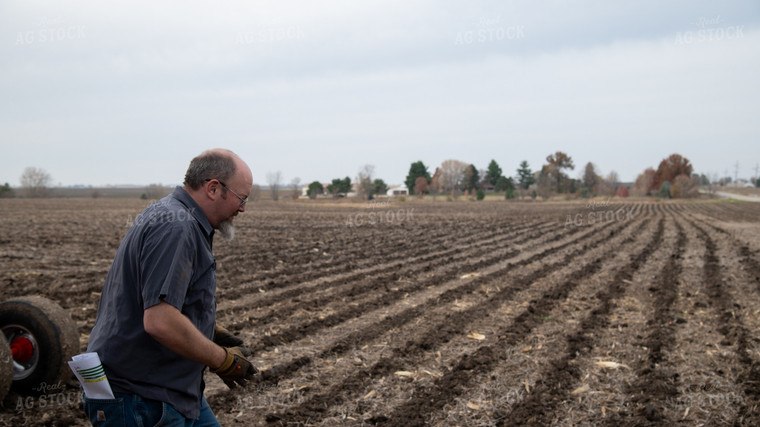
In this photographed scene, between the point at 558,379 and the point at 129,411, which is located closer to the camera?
the point at 129,411

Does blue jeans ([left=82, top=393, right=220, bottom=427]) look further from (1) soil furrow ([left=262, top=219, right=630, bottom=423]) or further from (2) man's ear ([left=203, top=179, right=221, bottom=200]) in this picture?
(1) soil furrow ([left=262, top=219, right=630, bottom=423])

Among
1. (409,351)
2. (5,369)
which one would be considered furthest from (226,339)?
(409,351)

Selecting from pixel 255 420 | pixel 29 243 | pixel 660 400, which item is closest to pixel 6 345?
pixel 255 420

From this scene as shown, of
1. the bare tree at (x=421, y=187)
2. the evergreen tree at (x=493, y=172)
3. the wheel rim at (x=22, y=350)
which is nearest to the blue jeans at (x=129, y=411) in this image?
the wheel rim at (x=22, y=350)

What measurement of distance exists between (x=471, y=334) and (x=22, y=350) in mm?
5139

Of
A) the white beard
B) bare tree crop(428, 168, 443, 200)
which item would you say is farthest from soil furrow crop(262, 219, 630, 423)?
bare tree crop(428, 168, 443, 200)

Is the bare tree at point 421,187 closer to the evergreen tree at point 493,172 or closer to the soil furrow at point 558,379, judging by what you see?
the evergreen tree at point 493,172

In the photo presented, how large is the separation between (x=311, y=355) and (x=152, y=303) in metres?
4.17

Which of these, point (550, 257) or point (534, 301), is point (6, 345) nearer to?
point (534, 301)

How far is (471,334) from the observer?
6.77 metres

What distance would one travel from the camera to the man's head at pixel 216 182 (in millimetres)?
2318

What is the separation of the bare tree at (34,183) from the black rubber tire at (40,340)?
9123 cm

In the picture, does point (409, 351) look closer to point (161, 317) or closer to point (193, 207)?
point (193, 207)

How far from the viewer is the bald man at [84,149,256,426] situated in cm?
201
